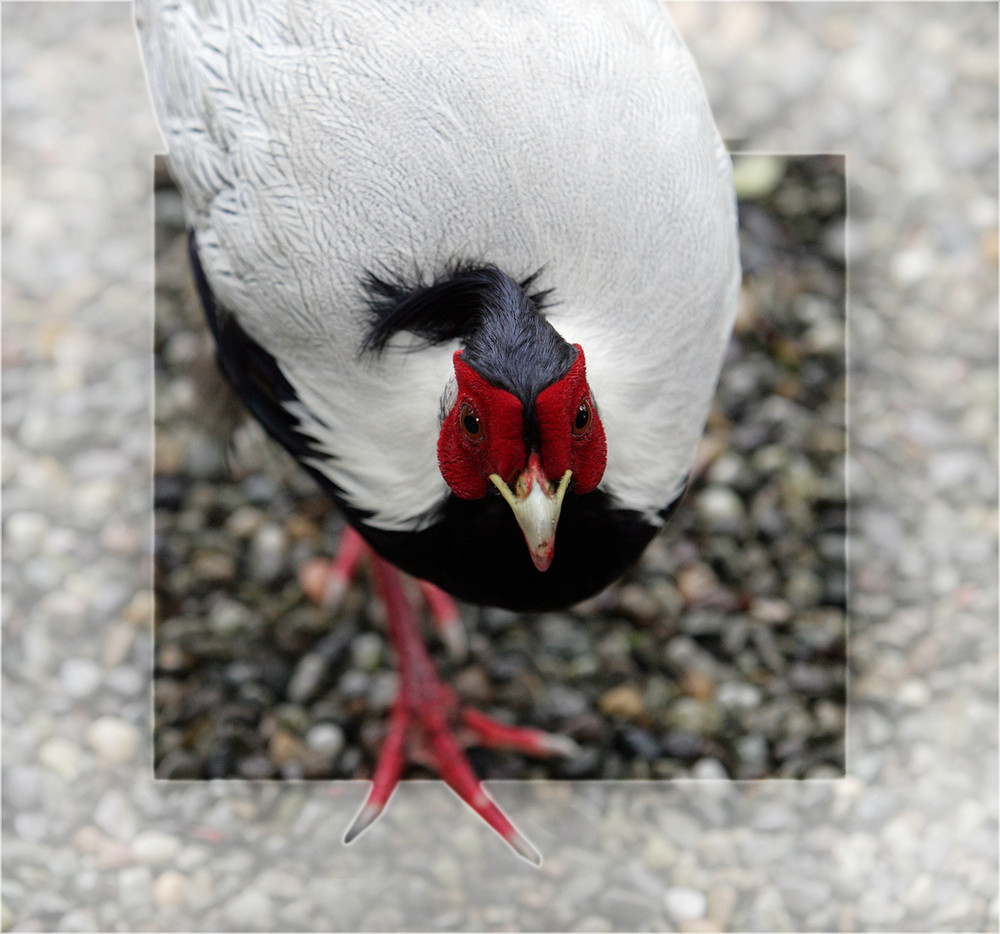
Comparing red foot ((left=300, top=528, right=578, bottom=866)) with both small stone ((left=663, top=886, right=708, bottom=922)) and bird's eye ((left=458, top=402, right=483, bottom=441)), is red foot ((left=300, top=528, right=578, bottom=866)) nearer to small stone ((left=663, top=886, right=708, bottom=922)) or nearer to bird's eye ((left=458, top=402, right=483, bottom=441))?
small stone ((left=663, top=886, right=708, bottom=922))

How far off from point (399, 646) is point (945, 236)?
1554mm

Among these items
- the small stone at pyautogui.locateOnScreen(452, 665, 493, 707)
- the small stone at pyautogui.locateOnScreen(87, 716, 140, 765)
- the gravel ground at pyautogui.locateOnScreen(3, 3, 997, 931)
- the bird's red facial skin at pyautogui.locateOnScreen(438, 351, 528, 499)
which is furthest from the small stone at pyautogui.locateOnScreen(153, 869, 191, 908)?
the bird's red facial skin at pyautogui.locateOnScreen(438, 351, 528, 499)

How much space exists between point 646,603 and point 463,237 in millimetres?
982

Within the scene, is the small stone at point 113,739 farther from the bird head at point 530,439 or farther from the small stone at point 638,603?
the bird head at point 530,439

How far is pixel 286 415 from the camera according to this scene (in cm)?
152

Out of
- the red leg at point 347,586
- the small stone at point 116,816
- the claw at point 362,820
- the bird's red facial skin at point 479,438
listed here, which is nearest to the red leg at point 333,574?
the red leg at point 347,586

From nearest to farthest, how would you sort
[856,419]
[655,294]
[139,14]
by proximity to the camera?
[655,294]
[139,14]
[856,419]

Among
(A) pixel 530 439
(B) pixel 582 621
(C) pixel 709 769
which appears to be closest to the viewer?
(A) pixel 530 439

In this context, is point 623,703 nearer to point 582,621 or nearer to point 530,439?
point 582,621

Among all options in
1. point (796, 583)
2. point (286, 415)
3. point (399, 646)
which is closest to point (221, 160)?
point (286, 415)

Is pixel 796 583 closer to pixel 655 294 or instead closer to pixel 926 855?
pixel 926 855

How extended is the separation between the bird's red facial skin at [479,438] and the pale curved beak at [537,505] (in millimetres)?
15

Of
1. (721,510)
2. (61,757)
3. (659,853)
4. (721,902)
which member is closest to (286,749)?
(61,757)

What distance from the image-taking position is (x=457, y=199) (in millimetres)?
1299
